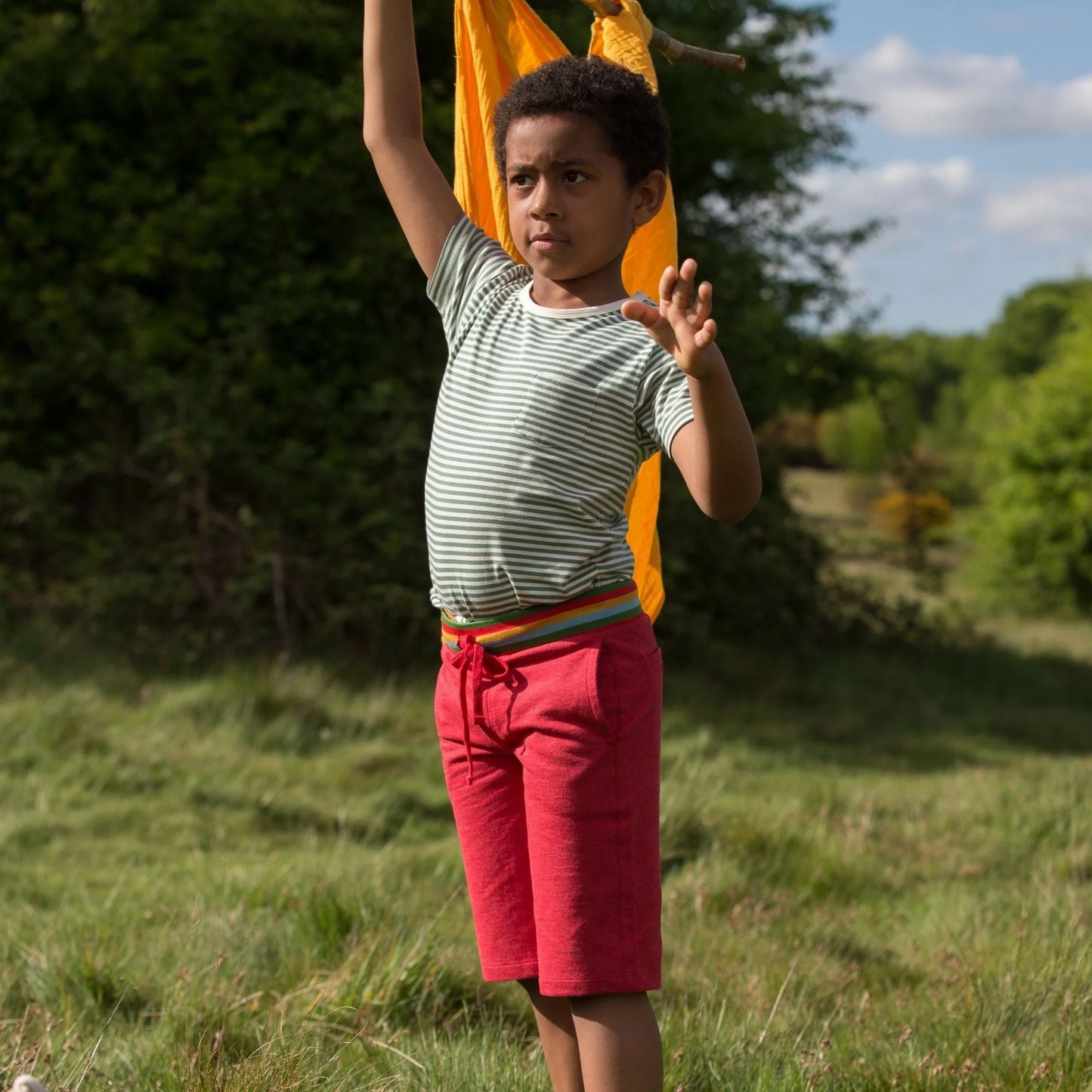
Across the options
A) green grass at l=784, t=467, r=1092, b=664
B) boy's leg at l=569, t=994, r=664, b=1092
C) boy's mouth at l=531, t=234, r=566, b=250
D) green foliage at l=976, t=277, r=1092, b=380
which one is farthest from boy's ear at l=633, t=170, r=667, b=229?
green foliage at l=976, t=277, r=1092, b=380

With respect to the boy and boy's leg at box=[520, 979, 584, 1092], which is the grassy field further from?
the boy

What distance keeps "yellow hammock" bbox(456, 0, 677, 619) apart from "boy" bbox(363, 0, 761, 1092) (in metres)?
0.50

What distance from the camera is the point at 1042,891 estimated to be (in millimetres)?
4082

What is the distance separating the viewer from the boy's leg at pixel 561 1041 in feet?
6.82

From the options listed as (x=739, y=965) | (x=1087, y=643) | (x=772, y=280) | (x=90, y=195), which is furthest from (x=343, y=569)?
(x=1087, y=643)

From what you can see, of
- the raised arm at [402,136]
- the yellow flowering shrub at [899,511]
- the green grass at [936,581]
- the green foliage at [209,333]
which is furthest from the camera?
the yellow flowering shrub at [899,511]

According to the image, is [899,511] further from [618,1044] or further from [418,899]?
[618,1044]

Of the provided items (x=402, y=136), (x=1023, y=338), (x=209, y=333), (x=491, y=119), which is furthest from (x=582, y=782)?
(x=1023, y=338)

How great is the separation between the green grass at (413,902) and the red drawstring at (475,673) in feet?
2.25

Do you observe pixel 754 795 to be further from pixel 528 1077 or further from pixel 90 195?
pixel 90 195

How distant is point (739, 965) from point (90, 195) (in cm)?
590

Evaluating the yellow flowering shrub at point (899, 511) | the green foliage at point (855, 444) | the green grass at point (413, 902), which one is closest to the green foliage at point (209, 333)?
the green grass at point (413, 902)

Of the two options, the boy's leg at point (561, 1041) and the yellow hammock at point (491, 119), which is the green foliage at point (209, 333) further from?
the boy's leg at point (561, 1041)

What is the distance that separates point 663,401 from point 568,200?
1.15 feet
